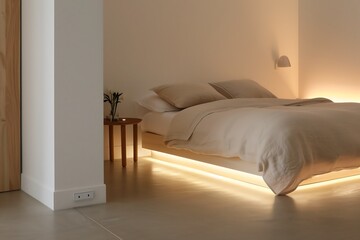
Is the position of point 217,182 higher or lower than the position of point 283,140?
lower

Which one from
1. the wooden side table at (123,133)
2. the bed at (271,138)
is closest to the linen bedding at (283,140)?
the bed at (271,138)

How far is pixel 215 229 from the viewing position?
2412 millimetres

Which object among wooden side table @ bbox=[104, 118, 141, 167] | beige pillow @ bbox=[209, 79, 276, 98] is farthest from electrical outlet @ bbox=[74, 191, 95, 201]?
beige pillow @ bbox=[209, 79, 276, 98]

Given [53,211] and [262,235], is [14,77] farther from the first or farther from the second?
[262,235]

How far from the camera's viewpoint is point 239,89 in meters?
5.20

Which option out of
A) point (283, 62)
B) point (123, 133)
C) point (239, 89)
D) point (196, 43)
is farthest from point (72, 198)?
point (283, 62)

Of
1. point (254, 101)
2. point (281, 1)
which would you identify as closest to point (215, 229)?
point (254, 101)

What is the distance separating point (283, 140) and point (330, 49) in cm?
356

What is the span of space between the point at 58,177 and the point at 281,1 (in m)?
4.54

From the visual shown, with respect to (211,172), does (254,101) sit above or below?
above

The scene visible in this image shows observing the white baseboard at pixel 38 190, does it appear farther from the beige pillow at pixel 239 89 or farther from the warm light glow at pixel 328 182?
the beige pillow at pixel 239 89

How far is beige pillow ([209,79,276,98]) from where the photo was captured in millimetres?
5148

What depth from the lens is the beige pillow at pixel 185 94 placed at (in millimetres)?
4465

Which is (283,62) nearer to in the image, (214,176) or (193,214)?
(214,176)
